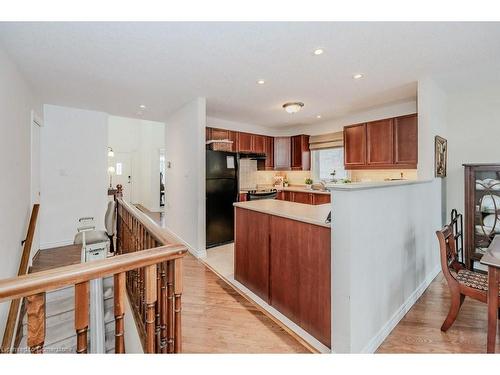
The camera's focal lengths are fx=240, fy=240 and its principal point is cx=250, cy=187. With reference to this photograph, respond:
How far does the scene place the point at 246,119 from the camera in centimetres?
506

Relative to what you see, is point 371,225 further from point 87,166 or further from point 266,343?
point 87,166

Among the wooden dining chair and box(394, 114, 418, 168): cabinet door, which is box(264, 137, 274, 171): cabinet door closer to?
box(394, 114, 418, 168): cabinet door

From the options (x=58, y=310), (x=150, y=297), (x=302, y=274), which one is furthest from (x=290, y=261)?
(x=58, y=310)

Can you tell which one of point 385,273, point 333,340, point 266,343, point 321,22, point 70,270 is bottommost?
point 266,343

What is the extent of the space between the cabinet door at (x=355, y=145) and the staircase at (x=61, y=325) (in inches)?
168

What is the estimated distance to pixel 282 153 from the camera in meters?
5.79

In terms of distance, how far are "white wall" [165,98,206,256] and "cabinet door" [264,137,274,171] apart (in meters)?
2.10

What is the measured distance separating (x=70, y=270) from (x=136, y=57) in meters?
2.24

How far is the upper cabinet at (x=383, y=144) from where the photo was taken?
3607 millimetres

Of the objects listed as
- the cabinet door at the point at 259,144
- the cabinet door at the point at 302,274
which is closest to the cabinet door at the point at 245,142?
the cabinet door at the point at 259,144

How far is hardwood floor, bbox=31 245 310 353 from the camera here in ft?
6.00

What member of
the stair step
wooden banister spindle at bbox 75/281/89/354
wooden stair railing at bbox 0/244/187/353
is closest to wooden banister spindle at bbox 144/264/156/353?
wooden stair railing at bbox 0/244/187/353

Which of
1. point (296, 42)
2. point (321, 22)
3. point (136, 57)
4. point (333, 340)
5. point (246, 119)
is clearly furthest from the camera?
point (246, 119)
